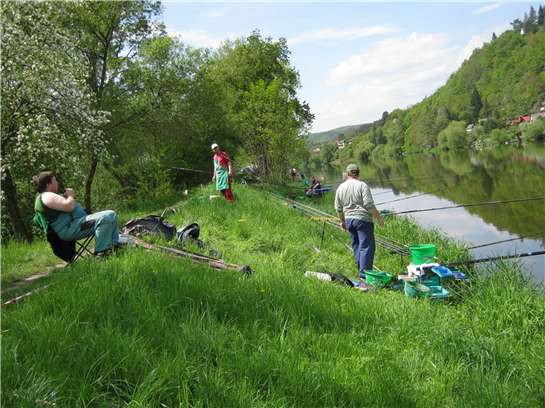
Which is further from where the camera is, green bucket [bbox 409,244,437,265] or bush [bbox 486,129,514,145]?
bush [bbox 486,129,514,145]

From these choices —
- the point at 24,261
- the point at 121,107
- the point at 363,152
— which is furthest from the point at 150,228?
the point at 363,152

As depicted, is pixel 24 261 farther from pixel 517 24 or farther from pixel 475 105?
pixel 517 24

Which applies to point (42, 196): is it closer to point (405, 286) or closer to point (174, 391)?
point (174, 391)

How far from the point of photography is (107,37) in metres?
18.9

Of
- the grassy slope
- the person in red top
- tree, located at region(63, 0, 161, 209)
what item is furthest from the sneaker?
tree, located at region(63, 0, 161, 209)

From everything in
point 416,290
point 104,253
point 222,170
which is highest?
point 222,170

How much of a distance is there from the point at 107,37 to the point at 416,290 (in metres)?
17.3

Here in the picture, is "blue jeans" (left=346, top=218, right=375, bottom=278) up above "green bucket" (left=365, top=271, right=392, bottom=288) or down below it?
above

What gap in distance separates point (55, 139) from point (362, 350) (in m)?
10.9

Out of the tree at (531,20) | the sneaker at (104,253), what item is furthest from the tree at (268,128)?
the tree at (531,20)

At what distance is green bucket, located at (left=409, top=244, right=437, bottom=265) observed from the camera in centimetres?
751

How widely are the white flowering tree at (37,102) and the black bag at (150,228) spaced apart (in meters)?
5.32

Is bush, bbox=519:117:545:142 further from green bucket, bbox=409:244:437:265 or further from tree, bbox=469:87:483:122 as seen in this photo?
green bucket, bbox=409:244:437:265

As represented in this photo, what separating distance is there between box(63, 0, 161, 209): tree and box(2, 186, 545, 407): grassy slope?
14.7 metres
